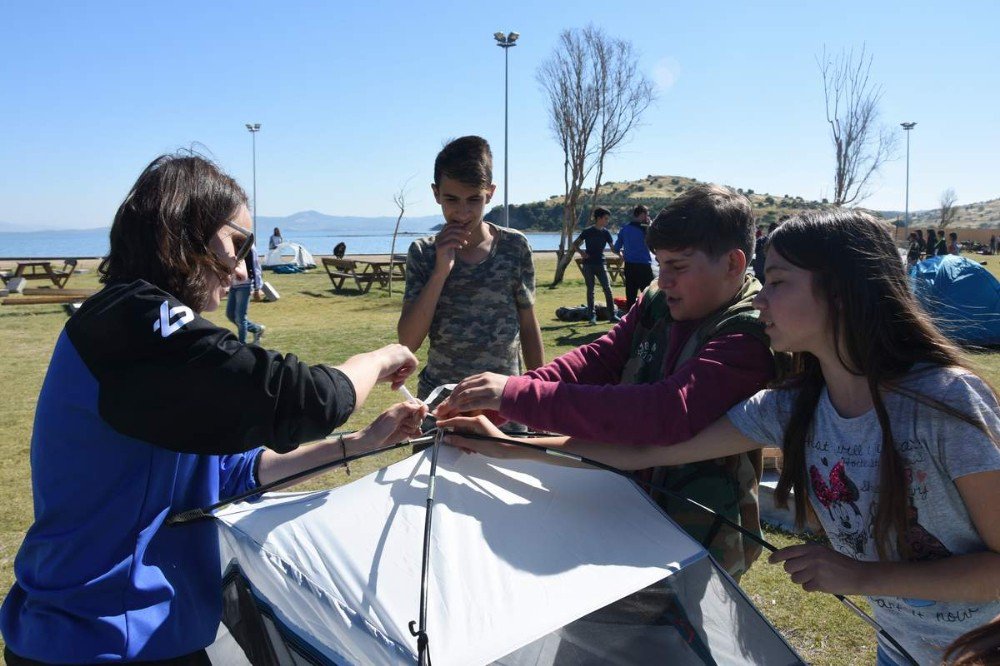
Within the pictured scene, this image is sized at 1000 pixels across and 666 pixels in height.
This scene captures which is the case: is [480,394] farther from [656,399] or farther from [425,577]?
[425,577]

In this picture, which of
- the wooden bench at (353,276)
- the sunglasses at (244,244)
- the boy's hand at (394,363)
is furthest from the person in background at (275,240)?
the sunglasses at (244,244)

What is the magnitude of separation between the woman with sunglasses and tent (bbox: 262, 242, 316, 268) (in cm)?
2622

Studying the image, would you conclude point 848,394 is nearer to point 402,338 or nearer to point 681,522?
point 681,522

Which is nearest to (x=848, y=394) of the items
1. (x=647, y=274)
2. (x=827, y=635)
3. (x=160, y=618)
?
(x=160, y=618)

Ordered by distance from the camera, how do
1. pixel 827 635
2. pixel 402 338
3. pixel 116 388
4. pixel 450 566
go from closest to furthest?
pixel 116 388 < pixel 450 566 < pixel 402 338 < pixel 827 635

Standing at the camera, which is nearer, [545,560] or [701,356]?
[545,560]

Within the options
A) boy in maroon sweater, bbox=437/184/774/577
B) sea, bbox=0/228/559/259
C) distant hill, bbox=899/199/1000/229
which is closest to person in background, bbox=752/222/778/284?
boy in maroon sweater, bbox=437/184/774/577

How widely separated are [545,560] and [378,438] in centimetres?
66

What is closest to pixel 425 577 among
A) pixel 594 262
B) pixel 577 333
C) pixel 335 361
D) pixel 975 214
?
pixel 335 361

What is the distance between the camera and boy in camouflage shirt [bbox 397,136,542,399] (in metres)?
2.87

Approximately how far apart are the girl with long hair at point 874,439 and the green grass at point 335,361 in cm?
20

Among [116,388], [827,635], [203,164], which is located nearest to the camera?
[116,388]

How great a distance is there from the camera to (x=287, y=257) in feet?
Answer: 92.1

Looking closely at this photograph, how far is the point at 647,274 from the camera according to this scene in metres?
11.5
